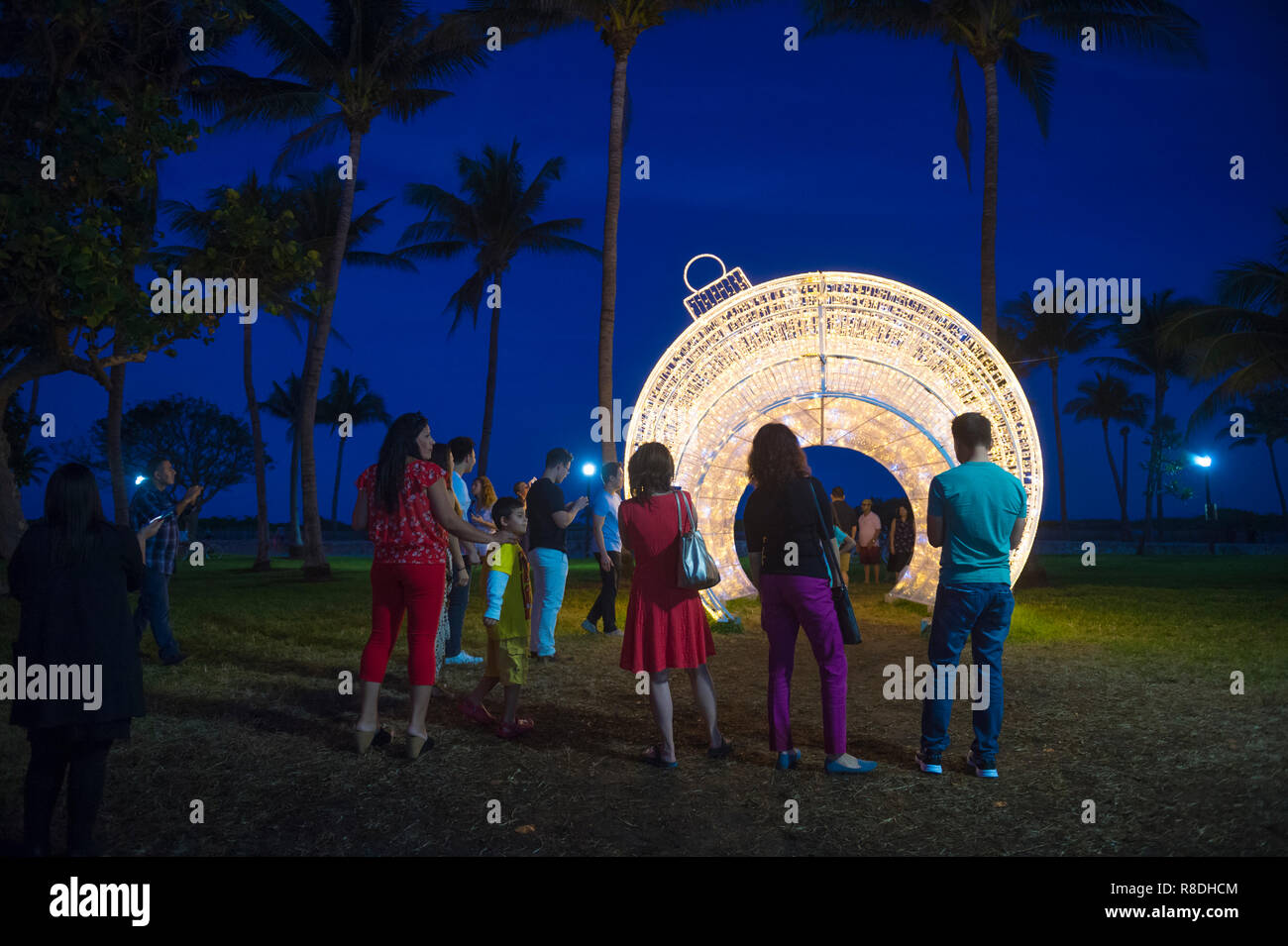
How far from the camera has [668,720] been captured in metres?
5.82

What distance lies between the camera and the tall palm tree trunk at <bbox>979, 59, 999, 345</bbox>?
17.0 metres

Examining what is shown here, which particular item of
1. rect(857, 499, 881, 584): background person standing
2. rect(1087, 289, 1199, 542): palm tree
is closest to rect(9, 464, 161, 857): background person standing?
rect(857, 499, 881, 584): background person standing

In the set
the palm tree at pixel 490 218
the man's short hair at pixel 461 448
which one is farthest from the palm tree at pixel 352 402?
the man's short hair at pixel 461 448

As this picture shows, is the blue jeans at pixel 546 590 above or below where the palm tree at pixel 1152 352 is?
below

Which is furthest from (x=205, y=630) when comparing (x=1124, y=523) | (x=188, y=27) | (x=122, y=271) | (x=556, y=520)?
(x=1124, y=523)

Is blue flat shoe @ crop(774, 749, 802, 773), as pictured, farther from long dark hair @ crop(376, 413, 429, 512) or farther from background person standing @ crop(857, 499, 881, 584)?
background person standing @ crop(857, 499, 881, 584)

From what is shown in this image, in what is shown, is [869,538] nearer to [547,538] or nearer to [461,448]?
[547,538]

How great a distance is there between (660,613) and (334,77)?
19516 millimetres

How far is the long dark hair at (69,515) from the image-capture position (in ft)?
13.7

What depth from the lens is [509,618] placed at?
6461 mm

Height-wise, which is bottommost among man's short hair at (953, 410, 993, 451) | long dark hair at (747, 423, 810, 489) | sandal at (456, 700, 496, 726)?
sandal at (456, 700, 496, 726)

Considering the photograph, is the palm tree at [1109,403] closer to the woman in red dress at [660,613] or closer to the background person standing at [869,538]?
the background person standing at [869,538]

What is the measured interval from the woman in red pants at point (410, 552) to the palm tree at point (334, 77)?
1541cm

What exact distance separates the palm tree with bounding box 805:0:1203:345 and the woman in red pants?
1355 centimetres
